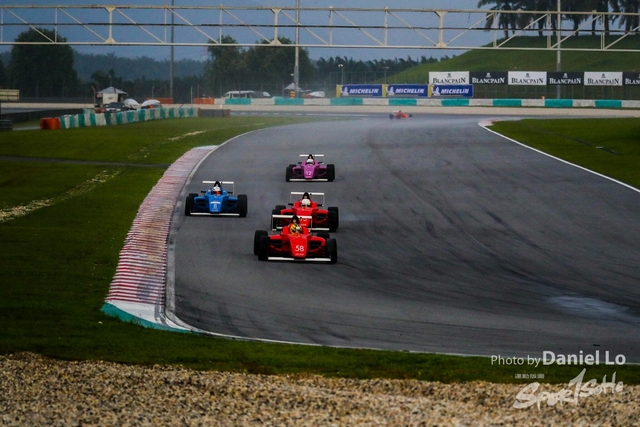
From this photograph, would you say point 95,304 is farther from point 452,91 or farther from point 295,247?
point 452,91

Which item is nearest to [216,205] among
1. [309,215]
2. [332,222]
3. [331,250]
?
[309,215]

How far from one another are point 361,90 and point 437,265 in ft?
Result: 252

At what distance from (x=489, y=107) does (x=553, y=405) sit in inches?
2912

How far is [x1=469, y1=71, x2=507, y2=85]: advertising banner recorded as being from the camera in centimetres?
9194

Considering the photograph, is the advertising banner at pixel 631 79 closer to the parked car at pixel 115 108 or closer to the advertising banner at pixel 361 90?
the advertising banner at pixel 361 90

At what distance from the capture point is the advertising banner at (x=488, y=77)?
91938 mm

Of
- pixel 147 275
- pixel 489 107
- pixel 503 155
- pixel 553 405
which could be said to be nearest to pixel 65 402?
pixel 553 405

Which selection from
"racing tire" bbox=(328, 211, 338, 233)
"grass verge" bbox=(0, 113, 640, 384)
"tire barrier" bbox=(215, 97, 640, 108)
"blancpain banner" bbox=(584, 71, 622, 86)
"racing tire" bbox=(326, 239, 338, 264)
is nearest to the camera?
"grass verge" bbox=(0, 113, 640, 384)

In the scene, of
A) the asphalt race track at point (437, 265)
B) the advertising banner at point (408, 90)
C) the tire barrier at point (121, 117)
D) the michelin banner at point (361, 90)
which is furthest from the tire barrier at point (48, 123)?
the michelin banner at point (361, 90)

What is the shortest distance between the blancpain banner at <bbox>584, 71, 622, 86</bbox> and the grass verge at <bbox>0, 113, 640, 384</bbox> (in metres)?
63.7

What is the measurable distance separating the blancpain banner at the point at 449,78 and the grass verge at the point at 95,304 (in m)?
58.3

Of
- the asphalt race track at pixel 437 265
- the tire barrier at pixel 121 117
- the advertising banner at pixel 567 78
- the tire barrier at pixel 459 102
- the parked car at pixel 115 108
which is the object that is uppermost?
the advertising banner at pixel 567 78

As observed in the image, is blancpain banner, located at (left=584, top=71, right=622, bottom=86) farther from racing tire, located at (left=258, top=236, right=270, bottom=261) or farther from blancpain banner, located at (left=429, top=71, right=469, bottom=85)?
racing tire, located at (left=258, top=236, right=270, bottom=261)

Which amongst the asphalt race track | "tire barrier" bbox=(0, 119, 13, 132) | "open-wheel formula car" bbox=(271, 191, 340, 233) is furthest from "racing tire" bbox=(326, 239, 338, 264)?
"tire barrier" bbox=(0, 119, 13, 132)
